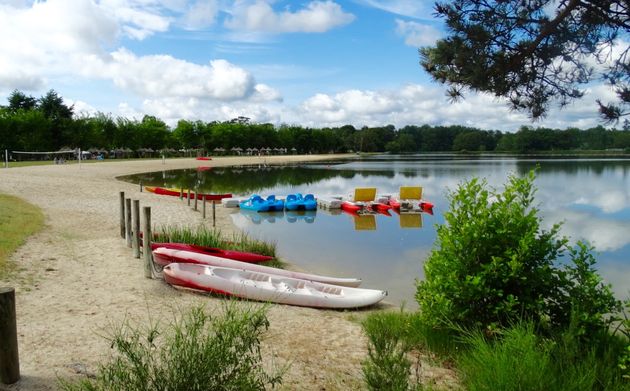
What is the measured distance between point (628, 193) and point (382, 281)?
101 feet

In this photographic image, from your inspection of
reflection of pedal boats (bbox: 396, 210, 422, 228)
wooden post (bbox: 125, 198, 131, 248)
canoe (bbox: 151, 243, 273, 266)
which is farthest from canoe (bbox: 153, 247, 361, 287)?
reflection of pedal boats (bbox: 396, 210, 422, 228)

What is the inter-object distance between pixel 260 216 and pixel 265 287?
47.1 ft

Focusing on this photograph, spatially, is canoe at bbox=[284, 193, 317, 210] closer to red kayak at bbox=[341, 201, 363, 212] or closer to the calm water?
the calm water

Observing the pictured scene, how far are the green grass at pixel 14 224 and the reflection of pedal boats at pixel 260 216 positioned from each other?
8.85 meters

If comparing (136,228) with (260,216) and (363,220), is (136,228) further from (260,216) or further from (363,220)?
(363,220)

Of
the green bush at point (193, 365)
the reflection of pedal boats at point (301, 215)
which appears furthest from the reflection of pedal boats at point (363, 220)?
the green bush at point (193, 365)

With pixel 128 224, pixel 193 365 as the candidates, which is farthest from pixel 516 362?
pixel 128 224

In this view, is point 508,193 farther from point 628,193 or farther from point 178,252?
point 628,193

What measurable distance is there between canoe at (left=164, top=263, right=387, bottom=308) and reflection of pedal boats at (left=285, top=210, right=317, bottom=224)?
12513mm

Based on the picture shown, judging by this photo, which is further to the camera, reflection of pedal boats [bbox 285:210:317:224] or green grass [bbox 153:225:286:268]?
reflection of pedal boats [bbox 285:210:317:224]

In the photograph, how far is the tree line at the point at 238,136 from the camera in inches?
2211

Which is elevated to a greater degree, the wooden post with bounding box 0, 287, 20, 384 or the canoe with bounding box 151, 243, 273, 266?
the wooden post with bounding box 0, 287, 20, 384

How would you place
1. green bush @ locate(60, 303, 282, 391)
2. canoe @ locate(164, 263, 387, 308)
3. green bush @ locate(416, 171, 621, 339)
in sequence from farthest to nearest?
canoe @ locate(164, 263, 387, 308) < green bush @ locate(416, 171, 621, 339) < green bush @ locate(60, 303, 282, 391)

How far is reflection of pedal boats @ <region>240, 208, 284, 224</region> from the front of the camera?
2240 cm
